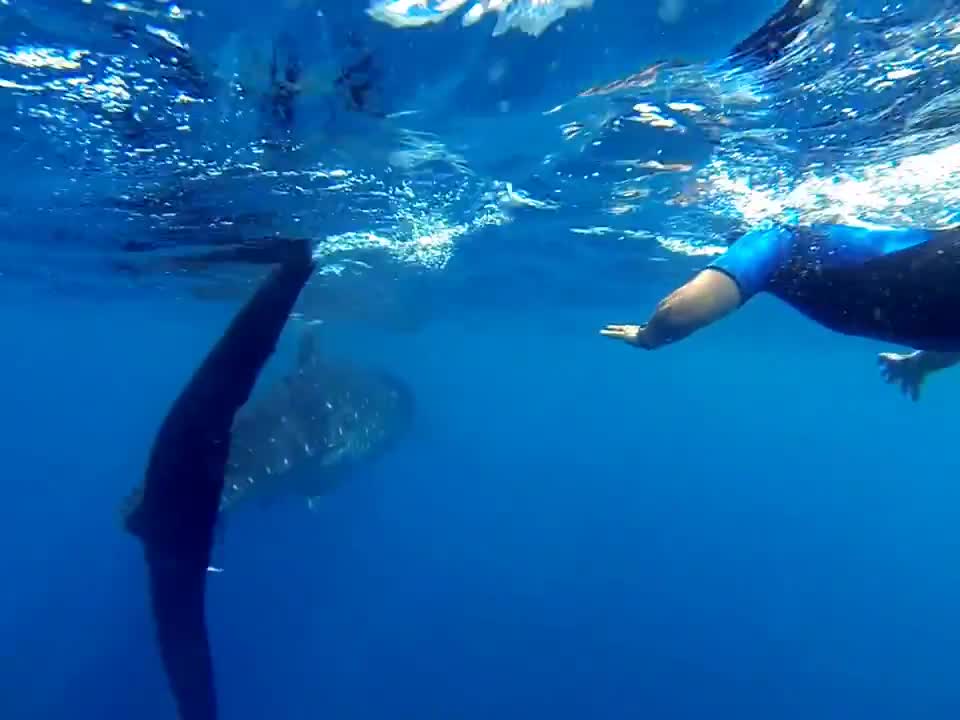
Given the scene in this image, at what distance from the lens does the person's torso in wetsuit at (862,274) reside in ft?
12.6

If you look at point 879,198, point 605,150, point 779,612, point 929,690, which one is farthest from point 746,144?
point 779,612

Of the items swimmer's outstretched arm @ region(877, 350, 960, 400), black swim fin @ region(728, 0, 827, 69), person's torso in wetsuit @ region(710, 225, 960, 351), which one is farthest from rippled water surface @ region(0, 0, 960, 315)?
swimmer's outstretched arm @ region(877, 350, 960, 400)

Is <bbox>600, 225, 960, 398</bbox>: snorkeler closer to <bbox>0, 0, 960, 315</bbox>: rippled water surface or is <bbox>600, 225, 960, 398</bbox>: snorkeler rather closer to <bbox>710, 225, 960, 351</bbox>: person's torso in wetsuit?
<bbox>710, 225, 960, 351</bbox>: person's torso in wetsuit

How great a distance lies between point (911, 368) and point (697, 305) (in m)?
3.11

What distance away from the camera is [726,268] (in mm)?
4113

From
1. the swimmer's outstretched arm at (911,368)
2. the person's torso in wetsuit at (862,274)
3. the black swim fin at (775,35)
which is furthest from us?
the black swim fin at (775,35)

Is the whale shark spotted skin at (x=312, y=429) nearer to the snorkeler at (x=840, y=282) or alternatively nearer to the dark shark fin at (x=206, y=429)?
the dark shark fin at (x=206, y=429)

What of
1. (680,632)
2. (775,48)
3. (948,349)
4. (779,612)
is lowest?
(779,612)

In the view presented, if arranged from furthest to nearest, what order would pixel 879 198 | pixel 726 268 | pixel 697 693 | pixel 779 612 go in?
pixel 779 612, pixel 697 693, pixel 879 198, pixel 726 268

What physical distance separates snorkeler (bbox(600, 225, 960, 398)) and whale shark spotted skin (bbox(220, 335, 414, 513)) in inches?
475

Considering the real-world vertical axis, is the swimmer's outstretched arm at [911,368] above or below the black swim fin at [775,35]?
below

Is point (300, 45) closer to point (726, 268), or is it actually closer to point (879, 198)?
point (726, 268)

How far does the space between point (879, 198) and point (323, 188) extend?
1050cm

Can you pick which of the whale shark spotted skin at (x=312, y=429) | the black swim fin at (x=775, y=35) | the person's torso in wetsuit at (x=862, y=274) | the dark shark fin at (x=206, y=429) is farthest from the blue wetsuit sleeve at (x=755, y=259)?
the whale shark spotted skin at (x=312, y=429)
